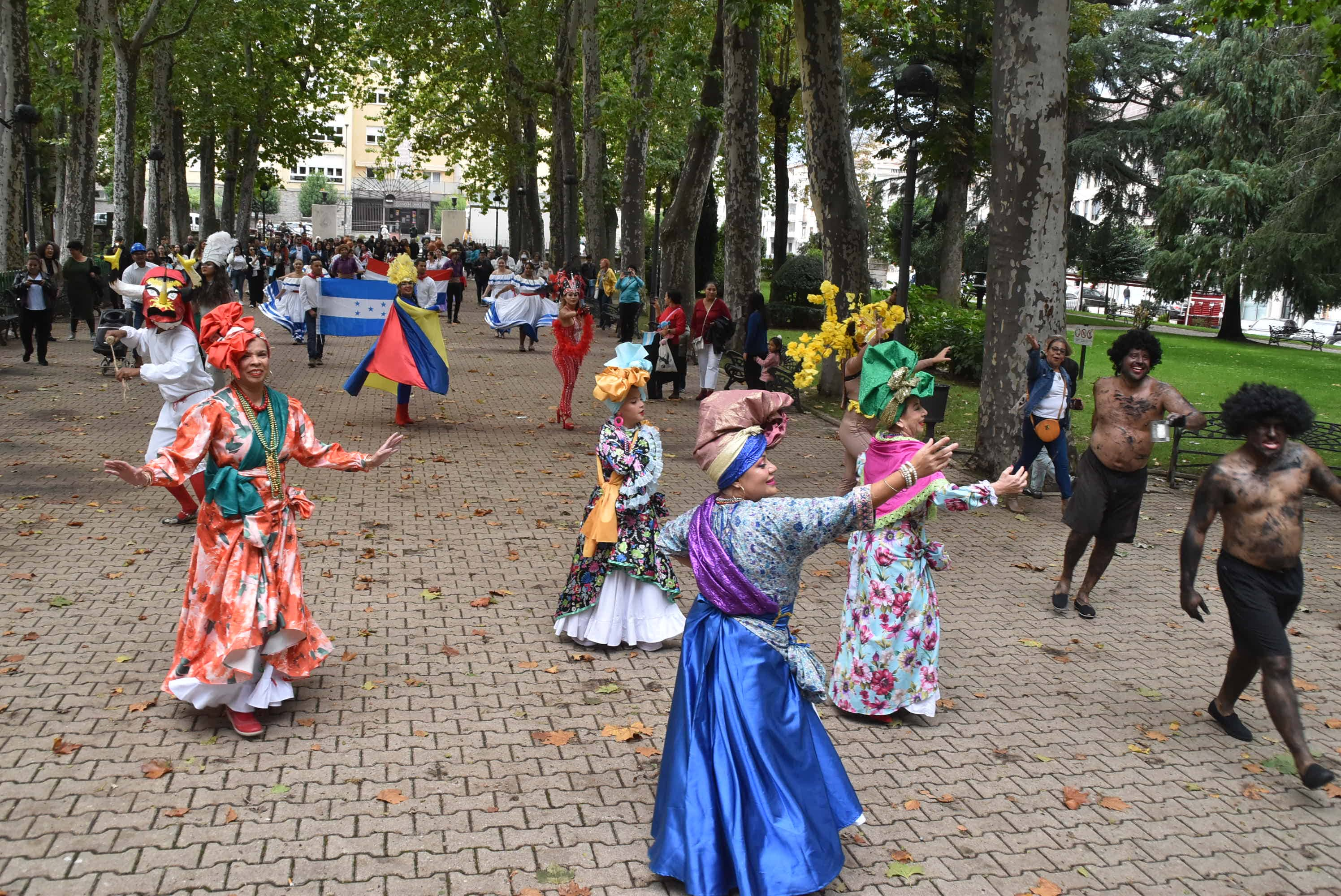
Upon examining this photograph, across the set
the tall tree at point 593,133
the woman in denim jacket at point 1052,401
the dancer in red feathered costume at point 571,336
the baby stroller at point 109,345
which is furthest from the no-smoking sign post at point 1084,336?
the tall tree at point 593,133

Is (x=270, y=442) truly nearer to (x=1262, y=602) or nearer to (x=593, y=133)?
(x=1262, y=602)

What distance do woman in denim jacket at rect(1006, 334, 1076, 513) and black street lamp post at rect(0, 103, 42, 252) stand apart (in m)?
19.2

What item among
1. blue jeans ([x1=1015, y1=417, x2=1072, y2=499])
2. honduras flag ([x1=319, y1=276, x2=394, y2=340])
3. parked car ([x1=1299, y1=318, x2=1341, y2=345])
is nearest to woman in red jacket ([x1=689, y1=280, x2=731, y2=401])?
honduras flag ([x1=319, y1=276, x2=394, y2=340])

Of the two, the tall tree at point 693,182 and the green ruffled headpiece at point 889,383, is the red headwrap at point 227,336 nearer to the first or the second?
the green ruffled headpiece at point 889,383

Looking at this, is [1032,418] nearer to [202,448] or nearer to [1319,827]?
[1319,827]

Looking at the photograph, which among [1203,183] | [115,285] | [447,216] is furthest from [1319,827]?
[447,216]

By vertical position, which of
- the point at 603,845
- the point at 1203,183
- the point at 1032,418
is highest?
the point at 1203,183

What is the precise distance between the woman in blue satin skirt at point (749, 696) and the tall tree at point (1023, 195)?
8701mm

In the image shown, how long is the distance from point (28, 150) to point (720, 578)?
2625cm

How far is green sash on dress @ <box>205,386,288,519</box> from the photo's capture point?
5.54m

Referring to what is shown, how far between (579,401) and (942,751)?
41.7 ft

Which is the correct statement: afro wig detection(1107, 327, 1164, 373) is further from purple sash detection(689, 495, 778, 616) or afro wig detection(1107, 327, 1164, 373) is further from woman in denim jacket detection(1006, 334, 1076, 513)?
purple sash detection(689, 495, 778, 616)

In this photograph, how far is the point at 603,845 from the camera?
4.74m

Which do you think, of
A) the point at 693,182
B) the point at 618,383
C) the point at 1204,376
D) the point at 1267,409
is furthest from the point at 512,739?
the point at 1204,376
